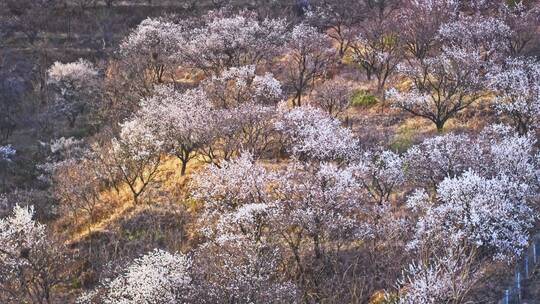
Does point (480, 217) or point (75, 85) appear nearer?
point (480, 217)

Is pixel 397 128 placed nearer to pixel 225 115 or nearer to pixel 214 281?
pixel 225 115

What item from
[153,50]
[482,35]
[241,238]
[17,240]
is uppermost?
[482,35]

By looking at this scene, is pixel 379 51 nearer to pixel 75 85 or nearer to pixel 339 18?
pixel 339 18

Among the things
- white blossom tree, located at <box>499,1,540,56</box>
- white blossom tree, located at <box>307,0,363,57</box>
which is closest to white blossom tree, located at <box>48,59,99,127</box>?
white blossom tree, located at <box>307,0,363,57</box>

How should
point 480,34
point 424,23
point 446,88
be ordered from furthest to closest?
1. point 424,23
2. point 480,34
3. point 446,88

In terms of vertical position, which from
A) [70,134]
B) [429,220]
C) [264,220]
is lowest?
[70,134]

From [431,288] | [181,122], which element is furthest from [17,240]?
[431,288]

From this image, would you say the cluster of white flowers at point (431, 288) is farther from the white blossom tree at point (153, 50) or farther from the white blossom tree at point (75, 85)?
the white blossom tree at point (75, 85)

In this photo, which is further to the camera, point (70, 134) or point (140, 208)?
point (70, 134)

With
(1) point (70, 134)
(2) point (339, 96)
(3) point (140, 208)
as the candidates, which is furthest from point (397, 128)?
(1) point (70, 134)

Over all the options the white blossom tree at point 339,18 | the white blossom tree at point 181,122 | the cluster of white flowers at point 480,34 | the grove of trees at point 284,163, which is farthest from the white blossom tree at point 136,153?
the white blossom tree at point 339,18

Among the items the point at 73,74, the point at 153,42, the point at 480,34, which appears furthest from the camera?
the point at 73,74
